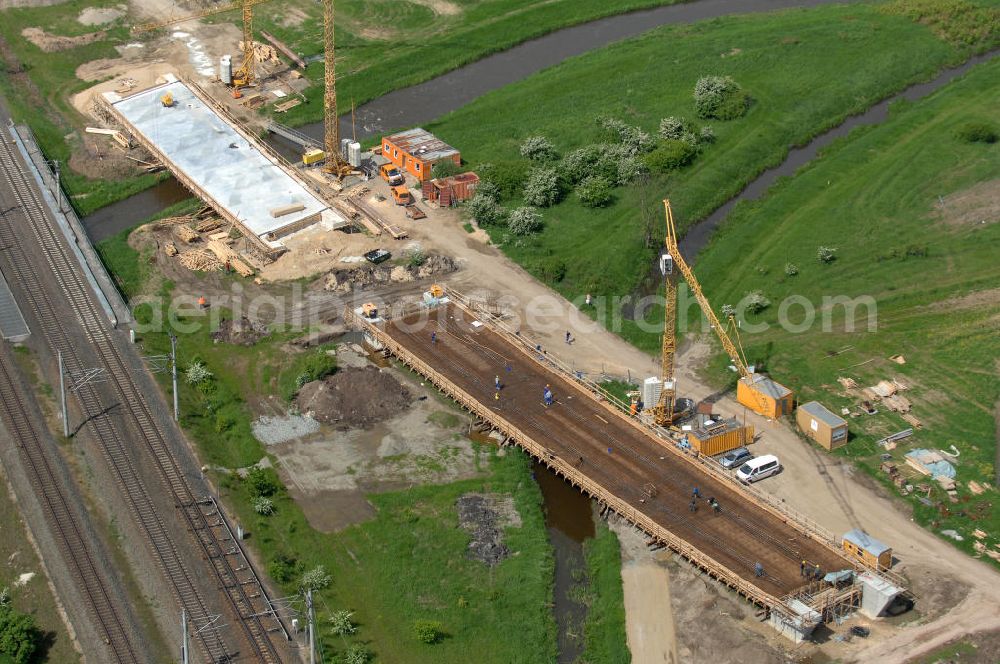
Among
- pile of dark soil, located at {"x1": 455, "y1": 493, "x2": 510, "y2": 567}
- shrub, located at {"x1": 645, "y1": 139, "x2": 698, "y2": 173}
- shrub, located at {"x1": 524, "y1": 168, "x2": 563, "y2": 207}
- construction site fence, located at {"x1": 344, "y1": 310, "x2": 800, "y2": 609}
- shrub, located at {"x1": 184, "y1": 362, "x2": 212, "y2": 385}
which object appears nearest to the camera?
construction site fence, located at {"x1": 344, "y1": 310, "x2": 800, "y2": 609}

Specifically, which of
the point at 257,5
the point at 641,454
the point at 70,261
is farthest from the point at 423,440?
the point at 257,5

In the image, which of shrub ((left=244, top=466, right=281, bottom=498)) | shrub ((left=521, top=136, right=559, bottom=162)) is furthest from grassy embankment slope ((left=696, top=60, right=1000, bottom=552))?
shrub ((left=244, top=466, right=281, bottom=498))

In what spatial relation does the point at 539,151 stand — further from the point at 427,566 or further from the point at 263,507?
the point at 427,566

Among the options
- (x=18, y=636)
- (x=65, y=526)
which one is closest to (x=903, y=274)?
(x=65, y=526)

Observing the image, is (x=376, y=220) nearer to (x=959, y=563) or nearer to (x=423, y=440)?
(x=423, y=440)

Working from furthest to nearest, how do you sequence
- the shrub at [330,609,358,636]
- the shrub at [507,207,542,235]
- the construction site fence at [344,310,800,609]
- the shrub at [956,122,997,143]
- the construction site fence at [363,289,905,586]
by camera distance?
the shrub at [956,122,997,143]
the shrub at [507,207,542,235]
the construction site fence at [363,289,905,586]
the construction site fence at [344,310,800,609]
the shrub at [330,609,358,636]

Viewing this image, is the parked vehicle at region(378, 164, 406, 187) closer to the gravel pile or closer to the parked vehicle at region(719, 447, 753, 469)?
the gravel pile
